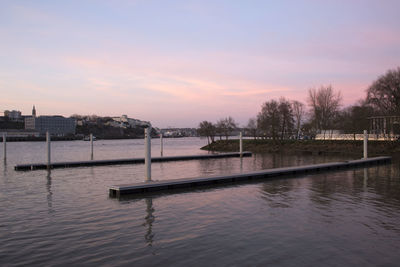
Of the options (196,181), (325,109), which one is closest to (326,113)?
(325,109)

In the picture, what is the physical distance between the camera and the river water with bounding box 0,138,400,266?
6.09 metres

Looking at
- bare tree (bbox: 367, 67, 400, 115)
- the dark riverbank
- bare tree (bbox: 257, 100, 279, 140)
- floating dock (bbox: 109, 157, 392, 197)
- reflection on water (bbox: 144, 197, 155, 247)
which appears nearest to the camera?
reflection on water (bbox: 144, 197, 155, 247)

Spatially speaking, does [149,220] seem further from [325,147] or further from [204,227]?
[325,147]

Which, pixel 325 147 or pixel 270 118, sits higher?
pixel 270 118

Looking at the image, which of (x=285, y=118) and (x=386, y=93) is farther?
(x=285, y=118)

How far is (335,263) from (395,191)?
8551 millimetres

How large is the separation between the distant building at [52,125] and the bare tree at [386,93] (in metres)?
166

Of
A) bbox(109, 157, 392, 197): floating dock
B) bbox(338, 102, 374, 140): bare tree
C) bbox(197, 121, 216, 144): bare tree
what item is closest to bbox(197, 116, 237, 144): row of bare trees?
bbox(197, 121, 216, 144): bare tree

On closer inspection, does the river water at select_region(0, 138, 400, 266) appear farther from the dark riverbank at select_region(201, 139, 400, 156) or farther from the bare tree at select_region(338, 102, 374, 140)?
the bare tree at select_region(338, 102, 374, 140)

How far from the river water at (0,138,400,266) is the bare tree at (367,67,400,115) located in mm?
37382

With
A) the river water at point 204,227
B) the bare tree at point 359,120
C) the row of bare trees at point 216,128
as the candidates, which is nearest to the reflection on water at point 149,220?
the river water at point 204,227

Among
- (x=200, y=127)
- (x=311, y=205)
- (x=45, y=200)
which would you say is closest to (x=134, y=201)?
(x=45, y=200)

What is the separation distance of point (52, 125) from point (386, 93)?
175515 mm

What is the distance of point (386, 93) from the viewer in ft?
151
